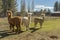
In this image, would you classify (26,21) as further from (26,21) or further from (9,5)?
(9,5)

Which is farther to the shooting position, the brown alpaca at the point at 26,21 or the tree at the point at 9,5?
the tree at the point at 9,5

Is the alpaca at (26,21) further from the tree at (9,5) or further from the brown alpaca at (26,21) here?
the tree at (9,5)

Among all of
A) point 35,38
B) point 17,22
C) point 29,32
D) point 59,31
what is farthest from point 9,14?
point 59,31

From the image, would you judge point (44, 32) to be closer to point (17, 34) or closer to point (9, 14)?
point (17, 34)

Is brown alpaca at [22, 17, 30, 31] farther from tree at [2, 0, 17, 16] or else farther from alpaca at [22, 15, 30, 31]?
tree at [2, 0, 17, 16]

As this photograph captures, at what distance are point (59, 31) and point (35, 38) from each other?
7.60 feet

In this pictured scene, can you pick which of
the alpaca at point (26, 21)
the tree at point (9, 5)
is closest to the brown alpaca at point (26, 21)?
the alpaca at point (26, 21)

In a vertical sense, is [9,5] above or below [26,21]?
below

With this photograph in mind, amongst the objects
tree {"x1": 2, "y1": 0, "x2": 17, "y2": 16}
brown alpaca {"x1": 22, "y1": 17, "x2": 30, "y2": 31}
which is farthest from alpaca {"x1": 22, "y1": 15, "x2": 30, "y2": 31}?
tree {"x1": 2, "y1": 0, "x2": 17, "y2": 16}

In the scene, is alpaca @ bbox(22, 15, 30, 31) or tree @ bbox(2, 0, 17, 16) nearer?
alpaca @ bbox(22, 15, 30, 31)

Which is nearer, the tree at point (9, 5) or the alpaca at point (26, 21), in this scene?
the alpaca at point (26, 21)

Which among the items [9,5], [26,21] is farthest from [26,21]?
[9,5]

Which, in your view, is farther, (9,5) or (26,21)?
(9,5)

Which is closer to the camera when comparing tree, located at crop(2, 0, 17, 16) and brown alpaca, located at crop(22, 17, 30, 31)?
brown alpaca, located at crop(22, 17, 30, 31)
